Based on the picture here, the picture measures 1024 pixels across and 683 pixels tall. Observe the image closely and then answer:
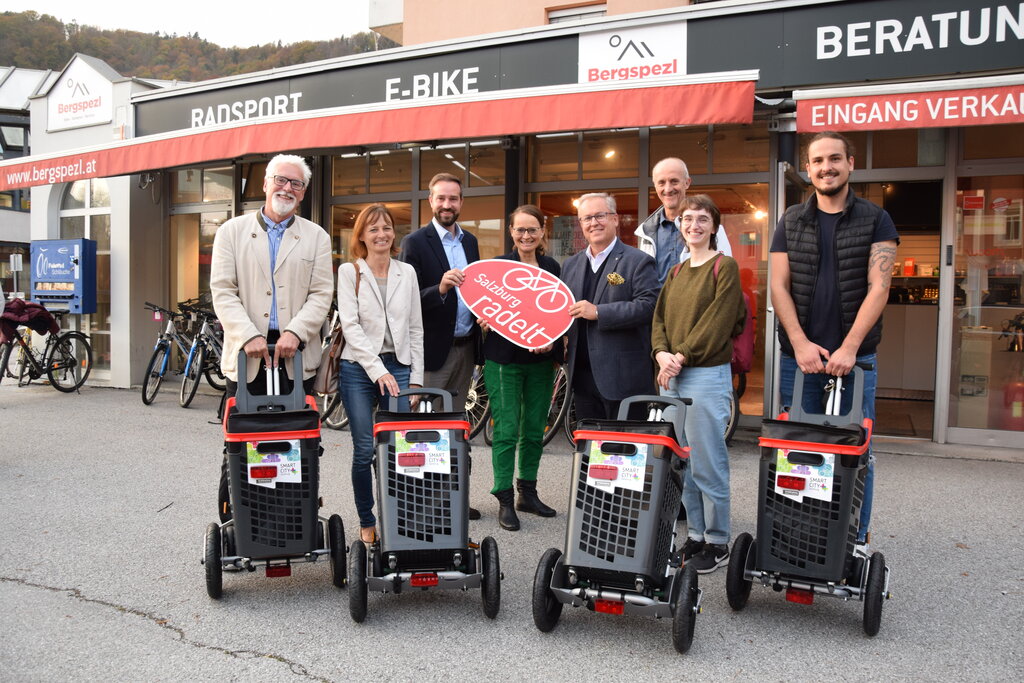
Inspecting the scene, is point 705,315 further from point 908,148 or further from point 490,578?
point 908,148

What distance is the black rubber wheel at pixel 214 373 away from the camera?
29.9 ft

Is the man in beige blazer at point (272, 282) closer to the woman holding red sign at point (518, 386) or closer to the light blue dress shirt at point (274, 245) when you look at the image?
the light blue dress shirt at point (274, 245)

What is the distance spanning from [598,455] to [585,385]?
122 centimetres

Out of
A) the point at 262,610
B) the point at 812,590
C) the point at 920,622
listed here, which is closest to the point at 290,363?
the point at 262,610

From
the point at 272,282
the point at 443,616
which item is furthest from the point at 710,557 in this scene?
the point at 272,282

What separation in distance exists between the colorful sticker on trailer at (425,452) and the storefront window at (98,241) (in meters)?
8.80

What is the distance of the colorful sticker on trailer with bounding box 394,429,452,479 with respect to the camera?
10.5 ft

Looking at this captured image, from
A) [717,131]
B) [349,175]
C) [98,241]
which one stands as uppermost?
[717,131]

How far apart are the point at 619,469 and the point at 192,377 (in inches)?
274

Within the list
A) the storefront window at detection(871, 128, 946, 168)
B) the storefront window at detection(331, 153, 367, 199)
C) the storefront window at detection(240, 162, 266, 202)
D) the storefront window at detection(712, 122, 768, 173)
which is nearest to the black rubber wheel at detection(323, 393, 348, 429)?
the storefront window at detection(331, 153, 367, 199)

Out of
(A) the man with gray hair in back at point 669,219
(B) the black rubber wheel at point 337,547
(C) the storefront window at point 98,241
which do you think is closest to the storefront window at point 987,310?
(A) the man with gray hair in back at point 669,219

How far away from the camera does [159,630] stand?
3.11 meters

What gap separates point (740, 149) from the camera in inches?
288

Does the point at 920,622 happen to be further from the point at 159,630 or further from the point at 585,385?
the point at 159,630
